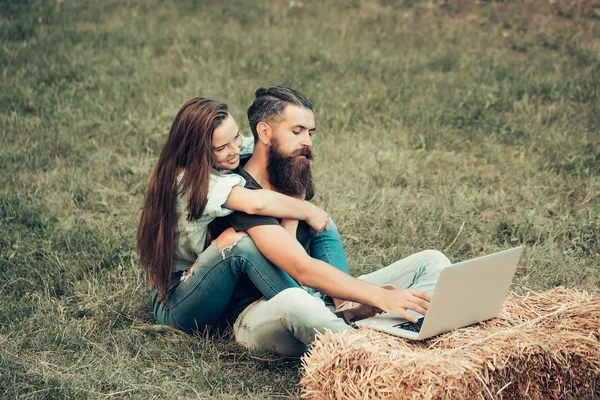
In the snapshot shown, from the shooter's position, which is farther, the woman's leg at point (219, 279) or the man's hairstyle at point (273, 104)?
the man's hairstyle at point (273, 104)

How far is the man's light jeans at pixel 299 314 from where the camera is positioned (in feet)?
11.8

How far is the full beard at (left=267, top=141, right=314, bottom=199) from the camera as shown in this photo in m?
4.36

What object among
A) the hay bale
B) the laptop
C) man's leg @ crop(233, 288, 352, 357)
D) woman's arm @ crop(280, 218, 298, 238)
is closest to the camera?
the hay bale

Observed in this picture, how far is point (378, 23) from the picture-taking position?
9.70m

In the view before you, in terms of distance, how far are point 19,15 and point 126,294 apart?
616 centimetres

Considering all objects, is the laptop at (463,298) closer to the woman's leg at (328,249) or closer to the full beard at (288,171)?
the woman's leg at (328,249)

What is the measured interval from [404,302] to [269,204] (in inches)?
33.7

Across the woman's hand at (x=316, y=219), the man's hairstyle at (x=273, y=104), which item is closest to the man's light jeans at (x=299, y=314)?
the woman's hand at (x=316, y=219)

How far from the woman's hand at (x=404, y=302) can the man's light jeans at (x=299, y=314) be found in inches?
7.8

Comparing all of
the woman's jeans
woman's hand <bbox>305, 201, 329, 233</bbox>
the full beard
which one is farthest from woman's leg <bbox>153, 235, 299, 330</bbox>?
the full beard

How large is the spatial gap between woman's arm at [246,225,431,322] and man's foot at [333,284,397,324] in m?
0.14

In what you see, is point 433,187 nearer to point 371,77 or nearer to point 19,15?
point 371,77

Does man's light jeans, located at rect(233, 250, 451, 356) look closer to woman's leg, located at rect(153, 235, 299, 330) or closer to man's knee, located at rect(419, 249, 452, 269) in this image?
man's knee, located at rect(419, 249, 452, 269)

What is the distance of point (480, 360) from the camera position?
3.24 m
